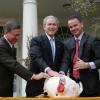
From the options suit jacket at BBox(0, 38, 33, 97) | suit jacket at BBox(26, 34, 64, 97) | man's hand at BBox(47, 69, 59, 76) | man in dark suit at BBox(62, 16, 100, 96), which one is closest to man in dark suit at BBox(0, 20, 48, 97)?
suit jacket at BBox(0, 38, 33, 97)

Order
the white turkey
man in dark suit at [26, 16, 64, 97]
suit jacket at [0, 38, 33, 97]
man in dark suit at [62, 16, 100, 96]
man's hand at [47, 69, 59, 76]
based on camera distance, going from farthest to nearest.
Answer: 1. man in dark suit at [62, 16, 100, 96]
2. man in dark suit at [26, 16, 64, 97]
3. suit jacket at [0, 38, 33, 97]
4. man's hand at [47, 69, 59, 76]
5. the white turkey

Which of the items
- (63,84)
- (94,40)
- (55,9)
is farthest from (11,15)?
(63,84)

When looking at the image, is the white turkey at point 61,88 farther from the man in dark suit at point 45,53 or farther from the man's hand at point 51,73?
the man in dark suit at point 45,53

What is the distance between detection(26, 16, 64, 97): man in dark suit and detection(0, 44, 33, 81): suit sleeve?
243 mm

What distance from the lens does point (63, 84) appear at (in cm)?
419

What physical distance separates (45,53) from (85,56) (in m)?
0.56

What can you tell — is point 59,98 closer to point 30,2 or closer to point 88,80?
point 88,80

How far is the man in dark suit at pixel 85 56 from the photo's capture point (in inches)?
197

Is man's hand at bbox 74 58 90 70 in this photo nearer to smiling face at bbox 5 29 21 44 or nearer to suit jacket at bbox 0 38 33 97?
suit jacket at bbox 0 38 33 97

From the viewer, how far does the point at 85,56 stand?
16.7 ft

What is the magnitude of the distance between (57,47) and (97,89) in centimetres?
77

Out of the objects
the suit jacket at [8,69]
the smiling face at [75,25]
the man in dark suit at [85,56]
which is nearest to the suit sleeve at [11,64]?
the suit jacket at [8,69]

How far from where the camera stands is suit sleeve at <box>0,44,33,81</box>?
15.0 feet

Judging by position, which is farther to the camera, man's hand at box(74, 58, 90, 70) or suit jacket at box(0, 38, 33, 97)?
man's hand at box(74, 58, 90, 70)
